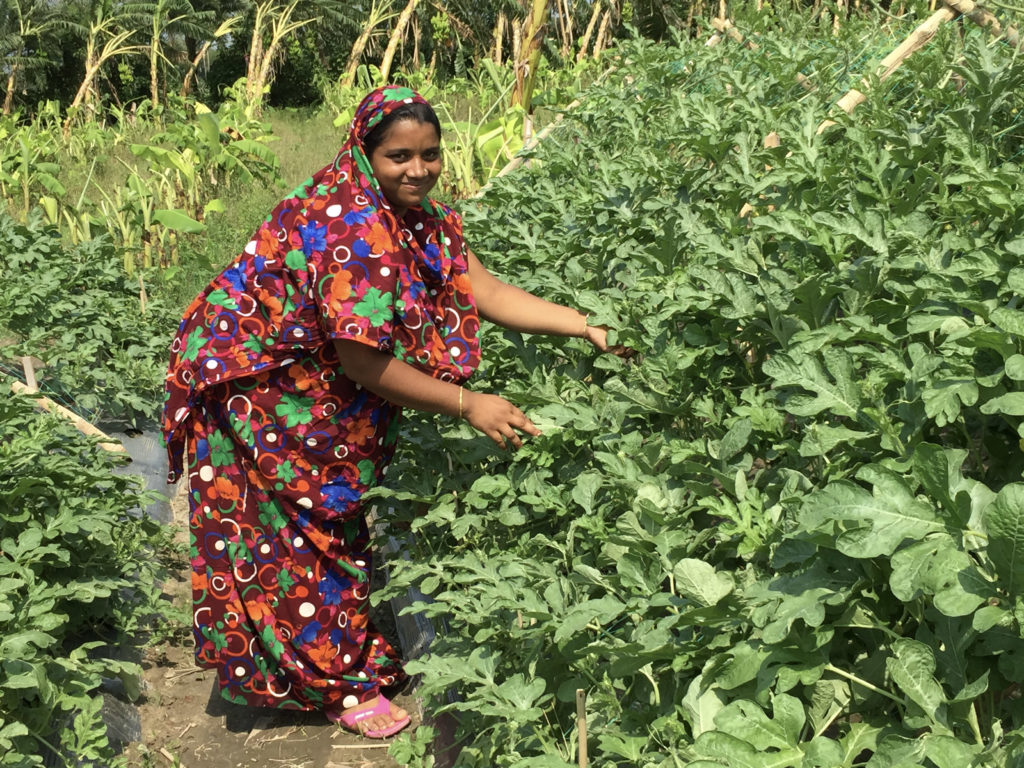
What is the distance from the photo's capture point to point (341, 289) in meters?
2.55

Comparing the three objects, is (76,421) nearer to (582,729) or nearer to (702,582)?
(582,729)

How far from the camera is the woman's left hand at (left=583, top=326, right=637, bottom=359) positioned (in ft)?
8.90

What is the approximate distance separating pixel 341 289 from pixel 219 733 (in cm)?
163

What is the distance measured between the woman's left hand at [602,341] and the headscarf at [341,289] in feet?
1.20

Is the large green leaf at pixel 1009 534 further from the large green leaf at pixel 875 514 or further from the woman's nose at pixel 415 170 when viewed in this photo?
the woman's nose at pixel 415 170

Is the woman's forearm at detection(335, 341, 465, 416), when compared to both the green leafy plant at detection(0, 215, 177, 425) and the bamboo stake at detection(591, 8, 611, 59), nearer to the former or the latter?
the green leafy plant at detection(0, 215, 177, 425)

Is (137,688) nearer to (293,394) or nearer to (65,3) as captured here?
(293,394)

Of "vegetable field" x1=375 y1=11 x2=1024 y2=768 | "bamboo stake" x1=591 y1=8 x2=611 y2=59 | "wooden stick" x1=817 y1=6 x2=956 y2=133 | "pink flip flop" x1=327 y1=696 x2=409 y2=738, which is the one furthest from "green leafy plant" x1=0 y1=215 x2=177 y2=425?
"bamboo stake" x1=591 y1=8 x2=611 y2=59

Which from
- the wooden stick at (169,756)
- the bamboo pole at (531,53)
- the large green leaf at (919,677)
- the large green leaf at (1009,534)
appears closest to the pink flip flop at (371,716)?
the wooden stick at (169,756)

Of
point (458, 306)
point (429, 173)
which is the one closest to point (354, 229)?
point (429, 173)

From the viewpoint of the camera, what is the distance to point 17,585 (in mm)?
2746

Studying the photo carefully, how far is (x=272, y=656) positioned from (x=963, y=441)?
213 centimetres

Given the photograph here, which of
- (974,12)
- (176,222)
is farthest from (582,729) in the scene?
(176,222)

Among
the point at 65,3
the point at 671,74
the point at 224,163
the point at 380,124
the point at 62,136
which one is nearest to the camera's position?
the point at 380,124
